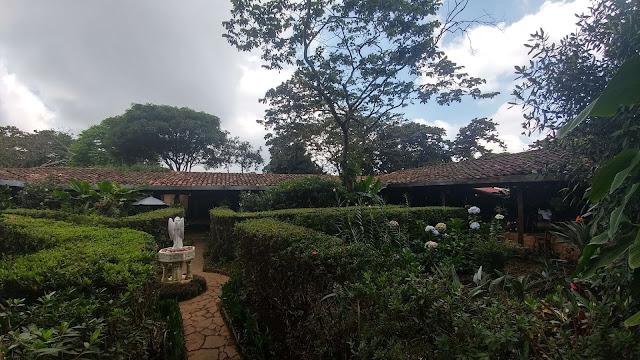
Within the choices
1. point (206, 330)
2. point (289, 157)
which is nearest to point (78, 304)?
point (206, 330)

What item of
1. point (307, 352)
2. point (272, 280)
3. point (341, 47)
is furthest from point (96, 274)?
point (341, 47)

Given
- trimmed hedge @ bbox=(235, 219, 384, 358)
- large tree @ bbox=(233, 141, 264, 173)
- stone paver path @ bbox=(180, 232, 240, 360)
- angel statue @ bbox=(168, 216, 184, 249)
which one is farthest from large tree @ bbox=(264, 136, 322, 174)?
trimmed hedge @ bbox=(235, 219, 384, 358)

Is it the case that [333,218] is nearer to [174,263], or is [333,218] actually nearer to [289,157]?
[174,263]

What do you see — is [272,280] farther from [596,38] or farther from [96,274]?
[596,38]

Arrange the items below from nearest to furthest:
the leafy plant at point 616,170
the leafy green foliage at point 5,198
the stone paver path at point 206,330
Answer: the leafy plant at point 616,170 < the stone paver path at point 206,330 < the leafy green foliage at point 5,198

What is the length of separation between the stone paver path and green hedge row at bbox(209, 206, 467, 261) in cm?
171

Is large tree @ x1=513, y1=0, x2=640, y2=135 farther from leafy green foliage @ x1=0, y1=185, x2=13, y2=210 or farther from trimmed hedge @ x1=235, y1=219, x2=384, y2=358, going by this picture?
leafy green foliage @ x1=0, y1=185, x2=13, y2=210

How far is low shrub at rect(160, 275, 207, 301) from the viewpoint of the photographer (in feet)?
20.2

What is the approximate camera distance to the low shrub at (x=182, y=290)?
20.2 ft

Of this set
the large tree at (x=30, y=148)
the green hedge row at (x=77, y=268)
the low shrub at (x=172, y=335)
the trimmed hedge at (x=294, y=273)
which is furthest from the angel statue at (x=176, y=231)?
the large tree at (x=30, y=148)

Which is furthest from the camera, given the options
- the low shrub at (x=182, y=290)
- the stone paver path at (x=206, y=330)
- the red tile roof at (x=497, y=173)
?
the red tile roof at (x=497, y=173)

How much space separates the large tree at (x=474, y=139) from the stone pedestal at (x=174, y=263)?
1912 cm

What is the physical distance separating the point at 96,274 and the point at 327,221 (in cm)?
506

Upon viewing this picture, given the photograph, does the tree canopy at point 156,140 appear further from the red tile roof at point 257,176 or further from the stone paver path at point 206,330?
the stone paver path at point 206,330
